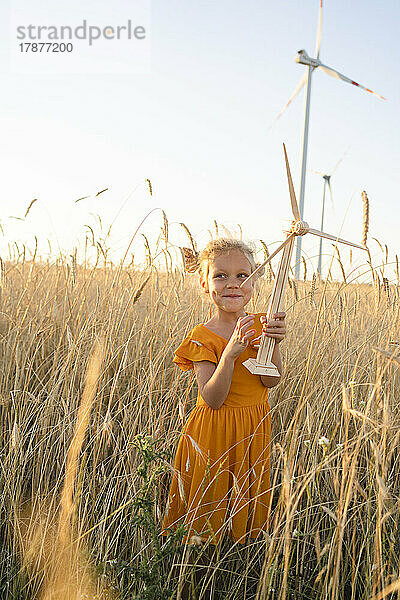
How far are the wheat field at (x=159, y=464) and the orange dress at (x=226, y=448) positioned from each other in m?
0.08

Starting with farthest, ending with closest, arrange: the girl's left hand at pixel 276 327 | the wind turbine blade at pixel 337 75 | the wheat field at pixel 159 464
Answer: the wind turbine blade at pixel 337 75 → the girl's left hand at pixel 276 327 → the wheat field at pixel 159 464

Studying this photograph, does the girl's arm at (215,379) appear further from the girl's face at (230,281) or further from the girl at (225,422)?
the girl's face at (230,281)

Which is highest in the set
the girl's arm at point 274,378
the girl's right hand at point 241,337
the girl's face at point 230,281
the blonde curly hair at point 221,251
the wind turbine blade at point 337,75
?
the wind turbine blade at point 337,75

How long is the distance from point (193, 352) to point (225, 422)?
263 millimetres

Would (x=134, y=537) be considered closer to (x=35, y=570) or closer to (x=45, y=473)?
(x=35, y=570)

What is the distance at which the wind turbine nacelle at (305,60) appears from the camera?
419 inches

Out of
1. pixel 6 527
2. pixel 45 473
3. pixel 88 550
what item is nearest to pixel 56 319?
pixel 45 473

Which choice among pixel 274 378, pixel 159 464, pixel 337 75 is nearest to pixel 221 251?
pixel 274 378

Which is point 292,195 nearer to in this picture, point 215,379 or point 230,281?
point 230,281

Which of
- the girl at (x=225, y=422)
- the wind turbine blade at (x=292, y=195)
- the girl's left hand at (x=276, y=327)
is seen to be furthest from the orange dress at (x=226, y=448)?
the wind turbine blade at (x=292, y=195)

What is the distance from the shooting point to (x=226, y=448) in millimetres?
1711

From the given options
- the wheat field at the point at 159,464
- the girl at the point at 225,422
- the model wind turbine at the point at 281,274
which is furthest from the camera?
the girl at the point at 225,422

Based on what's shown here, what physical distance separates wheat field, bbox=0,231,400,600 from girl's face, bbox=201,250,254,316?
0.28m

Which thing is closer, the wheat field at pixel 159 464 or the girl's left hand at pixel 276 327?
the wheat field at pixel 159 464
